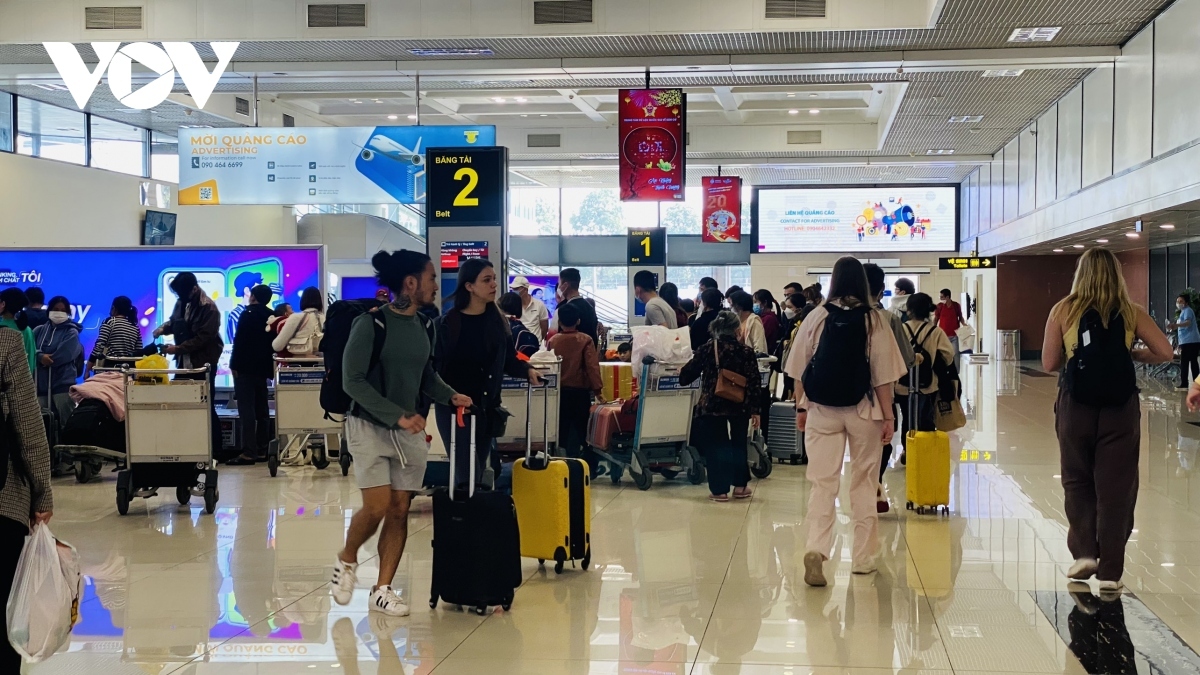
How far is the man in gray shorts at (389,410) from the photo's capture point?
16.3 ft

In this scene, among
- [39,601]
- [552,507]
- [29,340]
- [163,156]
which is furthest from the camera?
[163,156]

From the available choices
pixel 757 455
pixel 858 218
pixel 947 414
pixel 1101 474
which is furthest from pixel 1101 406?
pixel 858 218

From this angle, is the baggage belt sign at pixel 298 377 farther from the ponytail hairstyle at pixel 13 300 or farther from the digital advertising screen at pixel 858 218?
the digital advertising screen at pixel 858 218

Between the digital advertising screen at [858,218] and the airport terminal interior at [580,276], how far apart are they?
4.28 ft

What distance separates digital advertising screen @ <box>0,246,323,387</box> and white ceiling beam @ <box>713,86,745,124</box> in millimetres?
9760

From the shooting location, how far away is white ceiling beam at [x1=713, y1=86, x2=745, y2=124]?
20698mm

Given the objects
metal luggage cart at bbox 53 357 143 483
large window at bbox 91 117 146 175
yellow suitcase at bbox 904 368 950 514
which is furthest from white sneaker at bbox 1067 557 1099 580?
large window at bbox 91 117 146 175

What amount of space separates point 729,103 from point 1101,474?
17.8m

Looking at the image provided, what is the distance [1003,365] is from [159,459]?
23.2 meters

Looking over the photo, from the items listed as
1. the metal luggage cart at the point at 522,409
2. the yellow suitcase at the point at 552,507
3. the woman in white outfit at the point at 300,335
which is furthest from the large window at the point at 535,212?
the yellow suitcase at the point at 552,507

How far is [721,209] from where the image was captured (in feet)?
A: 82.8

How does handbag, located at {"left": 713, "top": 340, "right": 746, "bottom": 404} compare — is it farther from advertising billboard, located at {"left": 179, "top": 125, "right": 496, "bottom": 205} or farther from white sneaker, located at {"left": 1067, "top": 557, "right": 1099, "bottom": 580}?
advertising billboard, located at {"left": 179, "top": 125, "right": 496, "bottom": 205}

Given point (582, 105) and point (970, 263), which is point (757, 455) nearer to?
point (582, 105)

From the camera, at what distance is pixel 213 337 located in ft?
34.4
